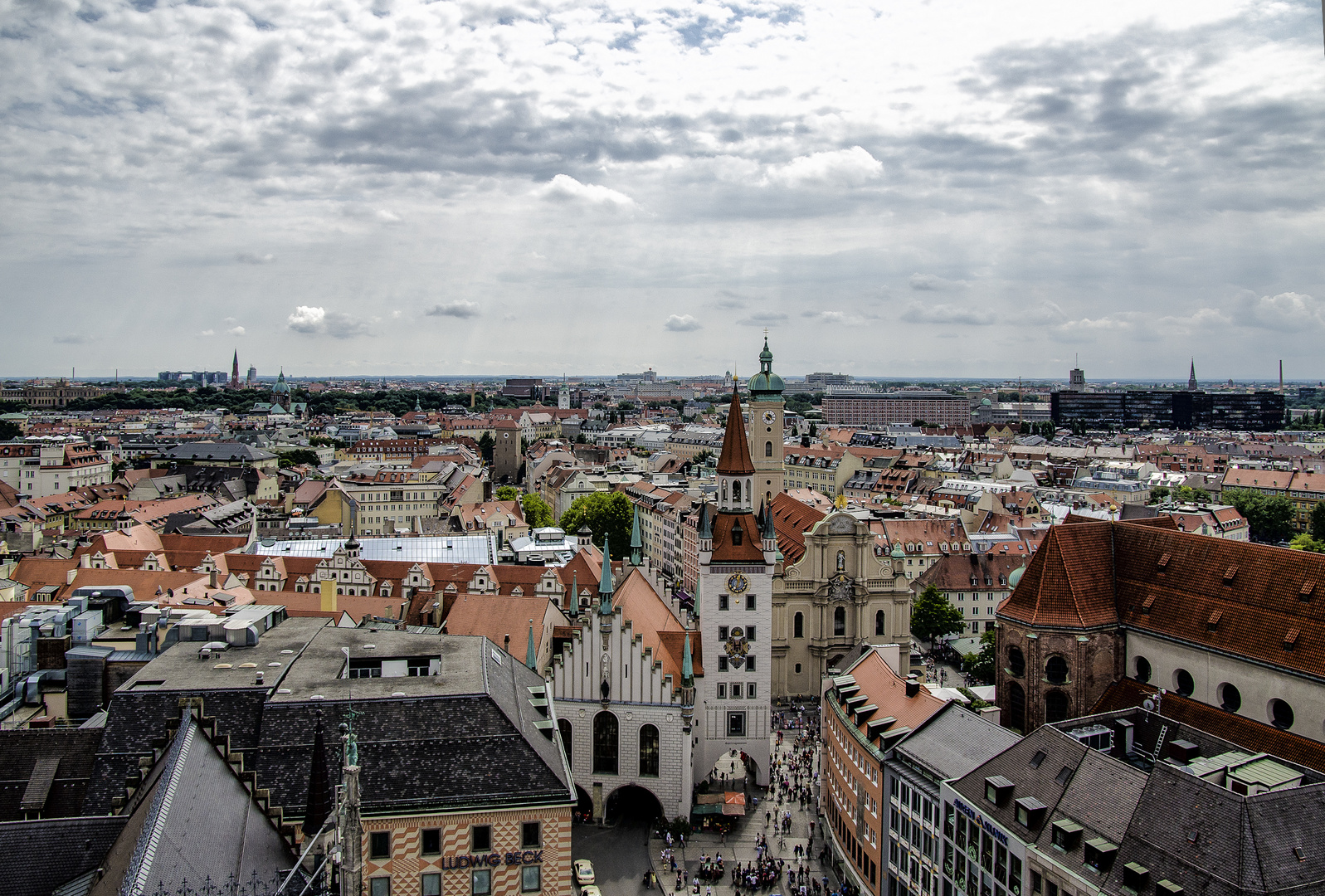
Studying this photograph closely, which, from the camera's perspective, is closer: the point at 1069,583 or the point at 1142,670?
the point at 1142,670

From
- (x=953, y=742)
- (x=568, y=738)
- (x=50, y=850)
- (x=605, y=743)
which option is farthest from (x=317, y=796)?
(x=605, y=743)

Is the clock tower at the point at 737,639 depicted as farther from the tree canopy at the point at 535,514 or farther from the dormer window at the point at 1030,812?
the tree canopy at the point at 535,514

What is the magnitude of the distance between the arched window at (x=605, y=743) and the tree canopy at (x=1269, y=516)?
12577 centimetres

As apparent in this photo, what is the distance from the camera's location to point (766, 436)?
343 ft

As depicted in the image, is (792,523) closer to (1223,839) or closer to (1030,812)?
(1030,812)

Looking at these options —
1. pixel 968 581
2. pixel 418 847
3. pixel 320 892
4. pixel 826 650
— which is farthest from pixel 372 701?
pixel 968 581

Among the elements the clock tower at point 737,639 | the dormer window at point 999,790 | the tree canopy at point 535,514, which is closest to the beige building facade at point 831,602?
the clock tower at point 737,639

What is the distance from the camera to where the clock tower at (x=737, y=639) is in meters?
59.5

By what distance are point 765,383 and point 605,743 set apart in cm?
6047

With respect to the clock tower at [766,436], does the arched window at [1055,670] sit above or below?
below

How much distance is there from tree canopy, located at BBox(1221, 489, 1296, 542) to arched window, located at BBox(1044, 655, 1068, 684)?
4443 inches

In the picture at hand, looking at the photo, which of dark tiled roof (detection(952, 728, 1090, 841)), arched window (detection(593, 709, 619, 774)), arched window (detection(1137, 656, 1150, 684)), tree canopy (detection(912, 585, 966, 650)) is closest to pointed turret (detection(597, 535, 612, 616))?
arched window (detection(593, 709, 619, 774))

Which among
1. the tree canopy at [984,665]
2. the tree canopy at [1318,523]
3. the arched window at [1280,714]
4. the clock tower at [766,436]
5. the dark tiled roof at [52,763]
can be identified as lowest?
the tree canopy at [984,665]

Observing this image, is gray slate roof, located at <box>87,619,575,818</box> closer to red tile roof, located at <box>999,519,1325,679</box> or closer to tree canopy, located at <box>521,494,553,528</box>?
red tile roof, located at <box>999,519,1325,679</box>
